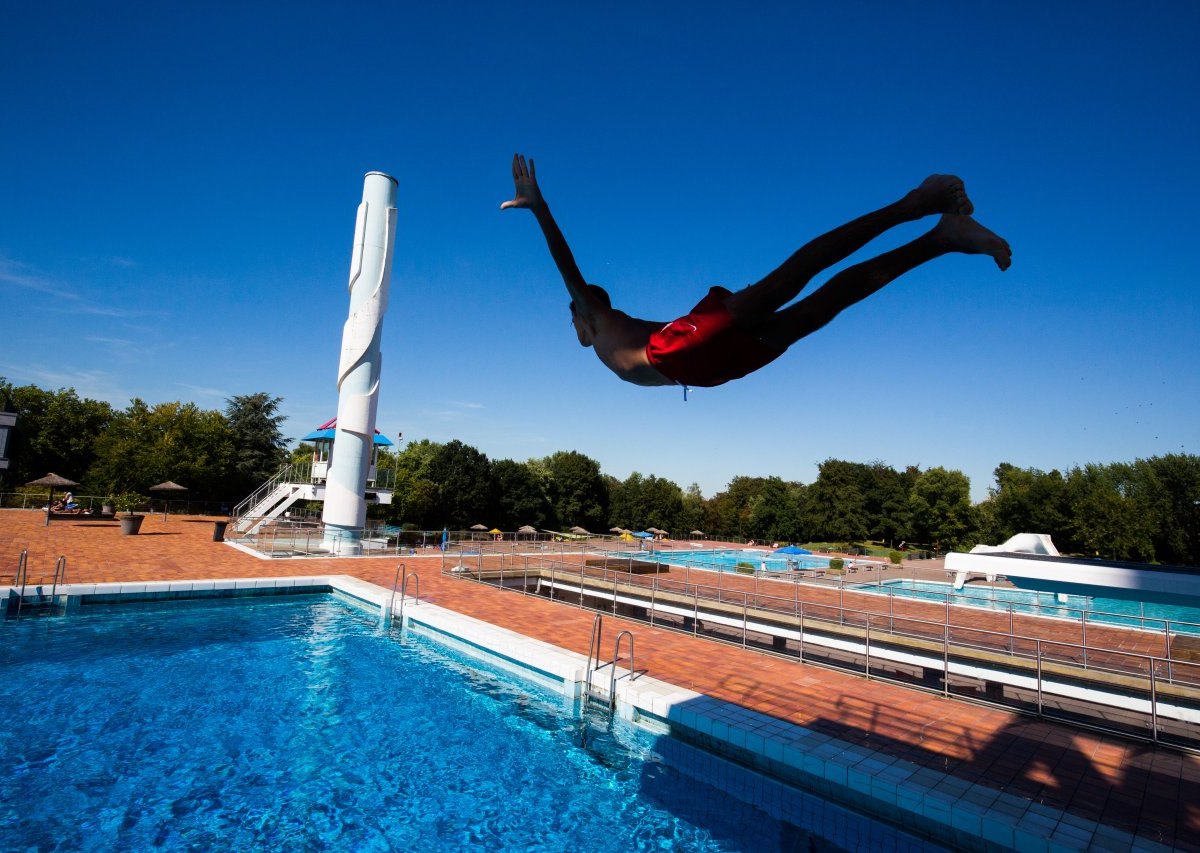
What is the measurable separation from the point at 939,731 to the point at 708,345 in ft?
23.7

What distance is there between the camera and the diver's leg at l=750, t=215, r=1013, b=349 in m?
A: 1.73

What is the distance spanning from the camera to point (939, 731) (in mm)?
7129

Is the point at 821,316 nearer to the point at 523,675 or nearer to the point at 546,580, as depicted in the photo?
the point at 523,675

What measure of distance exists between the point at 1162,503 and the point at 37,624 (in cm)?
5103

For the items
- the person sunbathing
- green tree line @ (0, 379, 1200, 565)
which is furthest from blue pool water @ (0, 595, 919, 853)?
green tree line @ (0, 379, 1200, 565)

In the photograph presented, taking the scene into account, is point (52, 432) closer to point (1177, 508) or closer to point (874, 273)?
point (874, 273)

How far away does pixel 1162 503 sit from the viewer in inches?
1497

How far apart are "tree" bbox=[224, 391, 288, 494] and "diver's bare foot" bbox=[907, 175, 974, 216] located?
49984 millimetres

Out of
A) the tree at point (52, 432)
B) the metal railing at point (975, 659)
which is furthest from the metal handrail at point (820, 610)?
the tree at point (52, 432)

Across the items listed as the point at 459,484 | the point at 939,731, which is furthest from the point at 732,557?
the point at 939,731

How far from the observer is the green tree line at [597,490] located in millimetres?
36594

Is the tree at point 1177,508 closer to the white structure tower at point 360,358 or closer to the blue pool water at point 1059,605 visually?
the blue pool water at point 1059,605

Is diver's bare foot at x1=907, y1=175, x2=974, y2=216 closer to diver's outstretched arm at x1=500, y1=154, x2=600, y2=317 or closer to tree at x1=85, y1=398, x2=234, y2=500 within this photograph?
diver's outstretched arm at x1=500, y1=154, x2=600, y2=317

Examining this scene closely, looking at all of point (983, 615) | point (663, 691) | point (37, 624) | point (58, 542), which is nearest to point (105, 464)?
point (58, 542)
